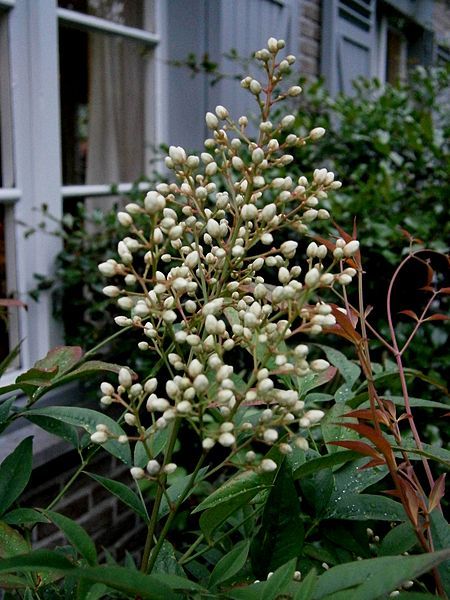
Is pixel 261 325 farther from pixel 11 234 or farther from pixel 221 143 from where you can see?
pixel 11 234

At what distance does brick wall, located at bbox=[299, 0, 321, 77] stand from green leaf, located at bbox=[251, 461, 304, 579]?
3.54 meters

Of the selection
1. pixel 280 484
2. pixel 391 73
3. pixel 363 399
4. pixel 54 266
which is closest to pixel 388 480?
pixel 363 399

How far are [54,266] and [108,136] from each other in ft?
2.07

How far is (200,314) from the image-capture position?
0.68 metres

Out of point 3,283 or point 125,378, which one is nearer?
point 125,378

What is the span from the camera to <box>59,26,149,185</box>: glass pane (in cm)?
248

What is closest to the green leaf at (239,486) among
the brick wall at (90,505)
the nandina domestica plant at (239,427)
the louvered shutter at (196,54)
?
the nandina domestica plant at (239,427)

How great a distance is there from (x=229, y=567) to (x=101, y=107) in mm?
2219

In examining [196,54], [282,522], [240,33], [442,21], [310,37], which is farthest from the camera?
[442,21]

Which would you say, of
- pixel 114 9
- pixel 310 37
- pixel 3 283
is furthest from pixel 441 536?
pixel 310 37

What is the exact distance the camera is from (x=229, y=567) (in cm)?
67

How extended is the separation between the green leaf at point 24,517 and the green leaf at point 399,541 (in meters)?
0.36

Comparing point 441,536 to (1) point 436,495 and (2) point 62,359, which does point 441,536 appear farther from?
(2) point 62,359

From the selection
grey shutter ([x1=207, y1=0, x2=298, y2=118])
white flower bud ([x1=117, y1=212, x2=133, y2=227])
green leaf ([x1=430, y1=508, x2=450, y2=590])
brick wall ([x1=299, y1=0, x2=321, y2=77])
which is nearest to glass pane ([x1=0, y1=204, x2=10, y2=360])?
grey shutter ([x1=207, y1=0, x2=298, y2=118])
